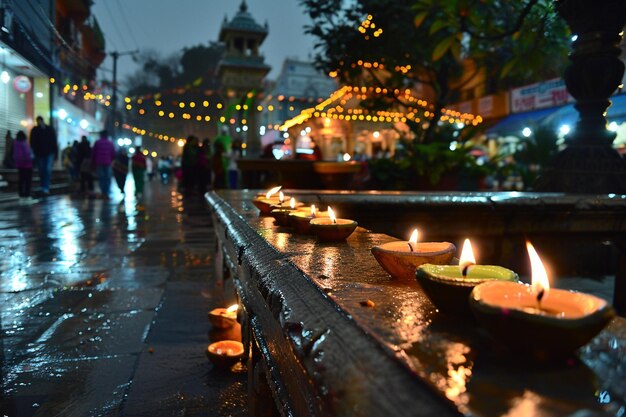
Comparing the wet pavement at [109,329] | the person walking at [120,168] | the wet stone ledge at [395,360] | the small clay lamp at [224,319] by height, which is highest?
the person walking at [120,168]

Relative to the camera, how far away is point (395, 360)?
70cm

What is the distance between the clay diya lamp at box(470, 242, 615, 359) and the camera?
0.68 meters

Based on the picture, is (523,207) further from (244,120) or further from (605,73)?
(244,120)

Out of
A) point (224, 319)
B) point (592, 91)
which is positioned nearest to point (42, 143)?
point (224, 319)

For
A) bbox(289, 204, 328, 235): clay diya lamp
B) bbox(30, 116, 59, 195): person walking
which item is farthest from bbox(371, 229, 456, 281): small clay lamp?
bbox(30, 116, 59, 195): person walking

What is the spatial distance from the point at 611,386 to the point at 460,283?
28 centimetres

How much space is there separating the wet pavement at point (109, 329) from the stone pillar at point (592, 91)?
3224 millimetres

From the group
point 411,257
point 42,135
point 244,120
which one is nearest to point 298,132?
point 244,120

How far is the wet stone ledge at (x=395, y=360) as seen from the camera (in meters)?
0.61

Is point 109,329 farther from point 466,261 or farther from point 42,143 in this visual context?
point 42,143

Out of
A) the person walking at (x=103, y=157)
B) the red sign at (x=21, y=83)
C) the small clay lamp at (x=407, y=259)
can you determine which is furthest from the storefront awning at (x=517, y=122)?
the small clay lamp at (x=407, y=259)

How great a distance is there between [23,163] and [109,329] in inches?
394

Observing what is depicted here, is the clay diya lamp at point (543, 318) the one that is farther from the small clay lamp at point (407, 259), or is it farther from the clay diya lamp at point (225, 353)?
the clay diya lamp at point (225, 353)

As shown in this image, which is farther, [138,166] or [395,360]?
[138,166]
